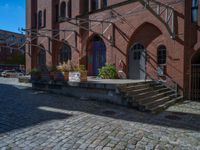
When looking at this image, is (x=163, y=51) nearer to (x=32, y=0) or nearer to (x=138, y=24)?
(x=138, y=24)

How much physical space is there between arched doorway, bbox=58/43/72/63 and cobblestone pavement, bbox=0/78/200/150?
10.5 metres

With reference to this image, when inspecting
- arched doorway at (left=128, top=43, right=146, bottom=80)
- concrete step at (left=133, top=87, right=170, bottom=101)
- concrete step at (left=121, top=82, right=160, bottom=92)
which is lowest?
concrete step at (left=133, top=87, right=170, bottom=101)

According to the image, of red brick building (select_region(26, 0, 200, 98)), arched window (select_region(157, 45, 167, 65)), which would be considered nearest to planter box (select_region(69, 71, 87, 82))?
red brick building (select_region(26, 0, 200, 98))

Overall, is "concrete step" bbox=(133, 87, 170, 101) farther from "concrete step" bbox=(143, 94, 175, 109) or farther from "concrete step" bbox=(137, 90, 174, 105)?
"concrete step" bbox=(143, 94, 175, 109)

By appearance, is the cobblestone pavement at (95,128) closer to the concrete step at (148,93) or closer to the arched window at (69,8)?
the concrete step at (148,93)

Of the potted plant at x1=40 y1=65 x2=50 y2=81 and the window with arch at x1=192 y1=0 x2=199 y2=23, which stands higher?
the window with arch at x1=192 y1=0 x2=199 y2=23

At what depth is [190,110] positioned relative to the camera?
8.80 metres

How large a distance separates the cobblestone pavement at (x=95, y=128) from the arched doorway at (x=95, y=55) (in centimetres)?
792

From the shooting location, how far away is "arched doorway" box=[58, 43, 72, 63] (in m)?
18.9

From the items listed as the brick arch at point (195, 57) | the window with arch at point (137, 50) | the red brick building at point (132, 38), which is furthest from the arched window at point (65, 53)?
the brick arch at point (195, 57)

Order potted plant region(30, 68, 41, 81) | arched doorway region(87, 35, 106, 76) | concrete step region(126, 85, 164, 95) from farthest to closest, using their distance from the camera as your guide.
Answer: arched doorway region(87, 35, 106, 76), potted plant region(30, 68, 41, 81), concrete step region(126, 85, 164, 95)

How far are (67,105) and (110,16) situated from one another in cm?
839

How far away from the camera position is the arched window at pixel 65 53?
18.9 m

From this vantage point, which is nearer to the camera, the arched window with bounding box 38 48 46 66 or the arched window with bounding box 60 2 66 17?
the arched window with bounding box 60 2 66 17
